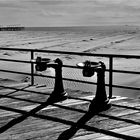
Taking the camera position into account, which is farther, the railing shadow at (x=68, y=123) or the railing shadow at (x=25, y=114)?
the railing shadow at (x=25, y=114)

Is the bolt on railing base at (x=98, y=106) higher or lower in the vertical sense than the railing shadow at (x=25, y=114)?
higher

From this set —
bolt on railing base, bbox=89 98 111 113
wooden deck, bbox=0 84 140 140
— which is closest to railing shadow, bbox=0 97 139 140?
wooden deck, bbox=0 84 140 140

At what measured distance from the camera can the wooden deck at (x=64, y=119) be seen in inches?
187

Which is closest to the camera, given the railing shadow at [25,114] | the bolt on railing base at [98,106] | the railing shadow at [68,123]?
the railing shadow at [68,123]

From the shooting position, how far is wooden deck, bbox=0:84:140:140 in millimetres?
4746

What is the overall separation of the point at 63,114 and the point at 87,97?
4.71 ft

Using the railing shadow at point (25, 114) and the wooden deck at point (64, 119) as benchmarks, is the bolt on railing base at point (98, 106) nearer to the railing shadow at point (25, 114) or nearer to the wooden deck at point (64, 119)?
the wooden deck at point (64, 119)

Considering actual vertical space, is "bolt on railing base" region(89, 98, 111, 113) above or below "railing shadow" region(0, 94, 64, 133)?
above

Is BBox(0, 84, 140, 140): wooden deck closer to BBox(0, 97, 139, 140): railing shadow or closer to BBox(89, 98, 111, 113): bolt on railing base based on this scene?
BBox(0, 97, 139, 140): railing shadow

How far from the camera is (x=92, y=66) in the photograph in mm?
6133

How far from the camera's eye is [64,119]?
5.46 m

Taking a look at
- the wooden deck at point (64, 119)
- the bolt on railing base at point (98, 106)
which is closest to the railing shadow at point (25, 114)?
the wooden deck at point (64, 119)

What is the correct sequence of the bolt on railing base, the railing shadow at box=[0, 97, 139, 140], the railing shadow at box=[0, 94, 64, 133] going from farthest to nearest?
the bolt on railing base < the railing shadow at box=[0, 94, 64, 133] < the railing shadow at box=[0, 97, 139, 140]

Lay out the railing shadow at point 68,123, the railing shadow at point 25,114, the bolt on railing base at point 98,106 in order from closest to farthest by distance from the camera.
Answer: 1. the railing shadow at point 68,123
2. the railing shadow at point 25,114
3. the bolt on railing base at point 98,106
